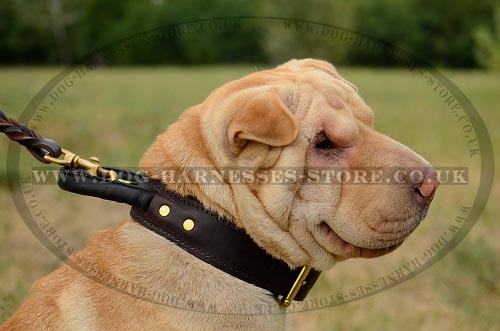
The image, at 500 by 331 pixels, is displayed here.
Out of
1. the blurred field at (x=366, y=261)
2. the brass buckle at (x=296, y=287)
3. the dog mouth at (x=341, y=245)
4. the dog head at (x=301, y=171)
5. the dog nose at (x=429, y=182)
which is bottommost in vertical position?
the blurred field at (x=366, y=261)

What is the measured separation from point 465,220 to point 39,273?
538 cm

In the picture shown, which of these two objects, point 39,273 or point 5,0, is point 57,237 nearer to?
point 39,273

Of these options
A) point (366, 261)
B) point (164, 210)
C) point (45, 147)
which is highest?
point (164, 210)

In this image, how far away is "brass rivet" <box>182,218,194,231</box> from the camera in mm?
2688

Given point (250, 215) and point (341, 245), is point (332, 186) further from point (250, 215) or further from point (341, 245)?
point (250, 215)

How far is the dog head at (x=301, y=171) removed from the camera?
2756 mm

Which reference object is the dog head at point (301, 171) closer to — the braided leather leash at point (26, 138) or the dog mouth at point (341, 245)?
the dog mouth at point (341, 245)

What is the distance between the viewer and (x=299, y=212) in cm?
283

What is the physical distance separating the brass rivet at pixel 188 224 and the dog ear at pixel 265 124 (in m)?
0.41

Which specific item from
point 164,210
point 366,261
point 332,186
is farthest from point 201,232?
point 366,261

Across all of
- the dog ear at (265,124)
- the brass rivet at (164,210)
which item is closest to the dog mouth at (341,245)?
the dog ear at (265,124)

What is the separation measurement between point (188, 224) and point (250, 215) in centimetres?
29

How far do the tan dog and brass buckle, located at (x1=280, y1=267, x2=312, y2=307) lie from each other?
0.16 feet

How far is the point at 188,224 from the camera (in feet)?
8.85
